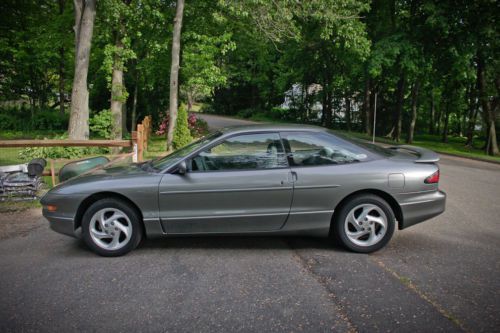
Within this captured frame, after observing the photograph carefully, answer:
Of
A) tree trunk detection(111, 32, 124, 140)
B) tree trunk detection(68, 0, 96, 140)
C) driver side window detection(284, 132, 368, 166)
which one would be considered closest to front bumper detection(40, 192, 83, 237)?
driver side window detection(284, 132, 368, 166)

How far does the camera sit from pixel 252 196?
4.54m

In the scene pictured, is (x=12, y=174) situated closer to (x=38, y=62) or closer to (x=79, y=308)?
(x=79, y=308)

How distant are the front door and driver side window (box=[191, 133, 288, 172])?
0.01 meters

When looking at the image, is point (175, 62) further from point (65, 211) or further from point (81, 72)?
point (65, 211)

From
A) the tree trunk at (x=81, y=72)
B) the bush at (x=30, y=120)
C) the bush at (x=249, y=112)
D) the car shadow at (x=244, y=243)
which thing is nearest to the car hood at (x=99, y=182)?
the car shadow at (x=244, y=243)

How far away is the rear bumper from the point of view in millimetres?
4691

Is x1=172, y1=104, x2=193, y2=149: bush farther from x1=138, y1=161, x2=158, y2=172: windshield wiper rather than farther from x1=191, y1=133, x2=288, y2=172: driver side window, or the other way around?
x1=191, y1=133, x2=288, y2=172: driver side window

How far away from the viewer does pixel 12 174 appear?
738 centimetres

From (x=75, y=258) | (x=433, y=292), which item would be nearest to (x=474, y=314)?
(x=433, y=292)

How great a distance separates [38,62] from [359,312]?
82.4 ft

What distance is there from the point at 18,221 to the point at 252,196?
4045 mm

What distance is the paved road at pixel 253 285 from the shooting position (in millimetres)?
3146

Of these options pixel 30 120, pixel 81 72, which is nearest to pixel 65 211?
pixel 81 72

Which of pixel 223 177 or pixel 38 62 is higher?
pixel 38 62
